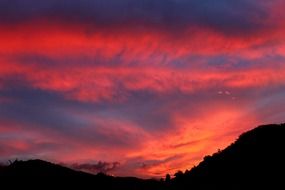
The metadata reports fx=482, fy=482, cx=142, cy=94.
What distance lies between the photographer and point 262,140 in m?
59.7

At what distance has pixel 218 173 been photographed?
2202 inches

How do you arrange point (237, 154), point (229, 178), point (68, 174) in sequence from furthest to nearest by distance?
point (68, 174) → point (237, 154) → point (229, 178)

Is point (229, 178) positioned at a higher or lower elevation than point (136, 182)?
lower

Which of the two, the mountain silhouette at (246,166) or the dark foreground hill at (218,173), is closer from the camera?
the mountain silhouette at (246,166)

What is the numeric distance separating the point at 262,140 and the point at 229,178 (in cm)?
969

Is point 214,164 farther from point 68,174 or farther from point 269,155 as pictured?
point 68,174

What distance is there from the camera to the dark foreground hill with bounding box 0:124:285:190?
164 feet

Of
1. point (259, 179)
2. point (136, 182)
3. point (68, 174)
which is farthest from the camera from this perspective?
point (136, 182)

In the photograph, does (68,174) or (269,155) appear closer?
(269,155)

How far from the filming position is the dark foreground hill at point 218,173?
4985cm

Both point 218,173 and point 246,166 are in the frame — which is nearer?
point 246,166

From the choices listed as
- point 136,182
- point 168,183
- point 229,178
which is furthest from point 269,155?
point 136,182

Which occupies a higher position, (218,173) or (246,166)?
(246,166)

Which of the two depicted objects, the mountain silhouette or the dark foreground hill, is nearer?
the mountain silhouette
